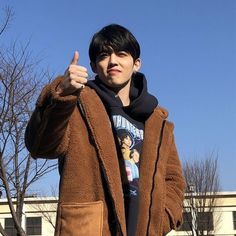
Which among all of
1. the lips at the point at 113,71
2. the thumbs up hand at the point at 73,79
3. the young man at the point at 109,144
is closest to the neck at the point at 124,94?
the young man at the point at 109,144

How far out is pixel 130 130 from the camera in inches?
93.0

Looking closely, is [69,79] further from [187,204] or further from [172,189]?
[187,204]

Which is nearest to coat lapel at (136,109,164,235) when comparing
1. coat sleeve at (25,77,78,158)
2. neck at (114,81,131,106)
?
neck at (114,81,131,106)

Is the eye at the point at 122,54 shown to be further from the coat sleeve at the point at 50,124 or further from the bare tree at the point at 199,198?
the bare tree at the point at 199,198

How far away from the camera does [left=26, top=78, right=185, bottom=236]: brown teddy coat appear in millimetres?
2004

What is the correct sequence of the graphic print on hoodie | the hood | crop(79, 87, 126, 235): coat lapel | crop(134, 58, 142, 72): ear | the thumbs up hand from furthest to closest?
1. crop(134, 58, 142, 72): ear
2. the hood
3. the graphic print on hoodie
4. crop(79, 87, 126, 235): coat lapel
5. the thumbs up hand

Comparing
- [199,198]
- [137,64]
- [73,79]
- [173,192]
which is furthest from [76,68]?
[199,198]

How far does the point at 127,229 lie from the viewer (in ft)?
7.15

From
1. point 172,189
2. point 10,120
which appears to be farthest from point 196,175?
point 172,189

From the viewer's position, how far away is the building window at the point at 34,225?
41.9 m

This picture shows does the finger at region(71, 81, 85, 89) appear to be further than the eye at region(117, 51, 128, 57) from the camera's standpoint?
No

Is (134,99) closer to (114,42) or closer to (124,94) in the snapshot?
(124,94)

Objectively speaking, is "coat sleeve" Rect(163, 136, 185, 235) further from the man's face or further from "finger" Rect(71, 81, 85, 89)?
"finger" Rect(71, 81, 85, 89)

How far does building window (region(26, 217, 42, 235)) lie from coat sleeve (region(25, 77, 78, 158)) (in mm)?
41035
